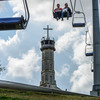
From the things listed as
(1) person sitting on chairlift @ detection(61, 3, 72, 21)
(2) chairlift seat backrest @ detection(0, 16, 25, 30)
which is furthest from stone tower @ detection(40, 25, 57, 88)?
(2) chairlift seat backrest @ detection(0, 16, 25, 30)

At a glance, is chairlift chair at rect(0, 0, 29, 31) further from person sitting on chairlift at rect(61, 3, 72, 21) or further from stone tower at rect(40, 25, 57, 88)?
stone tower at rect(40, 25, 57, 88)

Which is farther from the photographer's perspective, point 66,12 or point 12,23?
point 66,12

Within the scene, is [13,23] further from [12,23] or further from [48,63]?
[48,63]

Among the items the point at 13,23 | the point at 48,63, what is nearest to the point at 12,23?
the point at 13,23

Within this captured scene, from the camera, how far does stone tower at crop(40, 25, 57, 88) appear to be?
117 m

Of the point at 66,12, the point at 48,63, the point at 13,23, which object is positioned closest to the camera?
the point at 13,23

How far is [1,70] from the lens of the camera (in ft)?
125

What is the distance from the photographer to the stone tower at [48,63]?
4595 inches

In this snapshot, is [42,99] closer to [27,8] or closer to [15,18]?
[27,8]

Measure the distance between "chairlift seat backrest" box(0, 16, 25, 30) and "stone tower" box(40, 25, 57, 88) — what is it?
98.1m

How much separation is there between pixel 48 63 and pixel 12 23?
346 feet

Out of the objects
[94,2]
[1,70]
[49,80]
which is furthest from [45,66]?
[94,2]

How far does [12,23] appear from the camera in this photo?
14.5 metres

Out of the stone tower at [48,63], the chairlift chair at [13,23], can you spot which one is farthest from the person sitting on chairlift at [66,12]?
the stone tower at [48,63]
